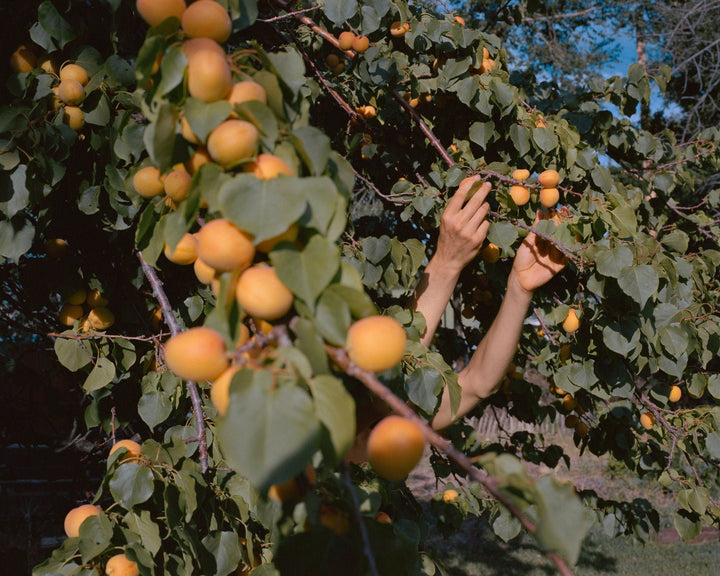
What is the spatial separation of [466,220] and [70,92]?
103 cm

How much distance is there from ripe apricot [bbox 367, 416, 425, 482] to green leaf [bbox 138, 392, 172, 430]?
795mm

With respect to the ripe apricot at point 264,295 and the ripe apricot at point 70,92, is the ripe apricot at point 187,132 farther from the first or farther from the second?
the ripe apricot at point 70,92

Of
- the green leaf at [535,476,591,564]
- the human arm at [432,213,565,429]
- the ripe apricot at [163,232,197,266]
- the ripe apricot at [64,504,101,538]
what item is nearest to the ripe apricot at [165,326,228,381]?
the ripe apricot at [163,232,197,266]

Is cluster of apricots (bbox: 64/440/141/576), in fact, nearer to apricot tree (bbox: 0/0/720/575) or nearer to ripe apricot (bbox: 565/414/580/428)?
apricot tree (bbox: 0/0/720/575)

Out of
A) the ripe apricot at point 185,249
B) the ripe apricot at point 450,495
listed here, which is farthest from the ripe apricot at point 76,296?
the ripe apricot at point 450,495

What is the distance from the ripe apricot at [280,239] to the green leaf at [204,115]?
126mm

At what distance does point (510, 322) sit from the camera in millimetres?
1685

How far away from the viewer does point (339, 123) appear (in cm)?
238

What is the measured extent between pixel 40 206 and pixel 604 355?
1557 mm

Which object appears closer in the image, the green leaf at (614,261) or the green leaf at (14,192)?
the green leaf at (14,192)

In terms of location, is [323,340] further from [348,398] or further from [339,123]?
[339,123]

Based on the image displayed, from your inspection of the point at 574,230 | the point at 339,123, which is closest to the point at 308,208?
the point at 574,230

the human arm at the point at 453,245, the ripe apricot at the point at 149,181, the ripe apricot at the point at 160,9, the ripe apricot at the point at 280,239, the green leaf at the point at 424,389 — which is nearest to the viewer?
the ripe apricot at the point at 280,239

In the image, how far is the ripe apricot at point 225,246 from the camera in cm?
51
